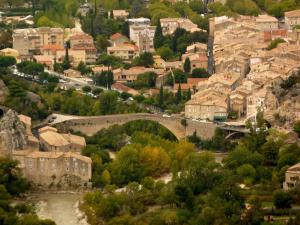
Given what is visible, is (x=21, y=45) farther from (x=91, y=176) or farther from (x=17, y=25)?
(x=91, y=176)

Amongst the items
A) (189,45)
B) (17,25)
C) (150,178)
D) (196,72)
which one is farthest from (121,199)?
(17,25)

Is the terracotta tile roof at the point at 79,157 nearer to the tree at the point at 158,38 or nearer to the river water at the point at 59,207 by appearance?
the river water at the point at 59,207

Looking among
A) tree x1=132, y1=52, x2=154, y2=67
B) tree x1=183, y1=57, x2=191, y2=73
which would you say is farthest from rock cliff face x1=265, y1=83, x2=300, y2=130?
tree x1=132, y1=52, x2=154, y2=67

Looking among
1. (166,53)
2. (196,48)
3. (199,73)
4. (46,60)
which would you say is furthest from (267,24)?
(46,60)

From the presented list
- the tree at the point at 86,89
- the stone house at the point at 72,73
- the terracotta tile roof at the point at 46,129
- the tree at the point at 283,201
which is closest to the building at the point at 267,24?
the stone house at the point at 72,73

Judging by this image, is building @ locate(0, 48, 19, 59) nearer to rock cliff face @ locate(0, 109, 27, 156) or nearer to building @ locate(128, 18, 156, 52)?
building @ locate(128, 18, 156, 52)

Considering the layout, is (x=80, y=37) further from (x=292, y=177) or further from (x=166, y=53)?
(x=292, y=177)
